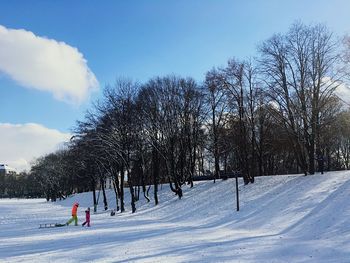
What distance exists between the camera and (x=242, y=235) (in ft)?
70.7

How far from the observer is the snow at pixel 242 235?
15406mm

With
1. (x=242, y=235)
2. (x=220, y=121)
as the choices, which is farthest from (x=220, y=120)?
(x=242, y=235)

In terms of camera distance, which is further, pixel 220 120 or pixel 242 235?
pixel 220 120

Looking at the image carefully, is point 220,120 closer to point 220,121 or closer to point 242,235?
point 220,121

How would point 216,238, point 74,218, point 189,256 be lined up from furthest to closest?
point 74,218 < point 216,238 < point 189,256

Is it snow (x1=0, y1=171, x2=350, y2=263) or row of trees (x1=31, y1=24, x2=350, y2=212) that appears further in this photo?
row of trees (x1=31, y1=24, x2=350, y2=212)

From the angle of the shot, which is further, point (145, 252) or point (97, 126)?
point (97, 126)

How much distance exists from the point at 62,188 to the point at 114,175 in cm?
6193

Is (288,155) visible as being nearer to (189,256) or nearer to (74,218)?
(74,218)

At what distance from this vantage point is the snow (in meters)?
15.4

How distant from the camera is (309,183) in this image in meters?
33.1

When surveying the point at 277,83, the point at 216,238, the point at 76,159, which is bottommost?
the point at 216,238

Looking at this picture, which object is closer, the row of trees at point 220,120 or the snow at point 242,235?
the snow at point 242,235

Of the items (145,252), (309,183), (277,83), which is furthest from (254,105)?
(145,252)
